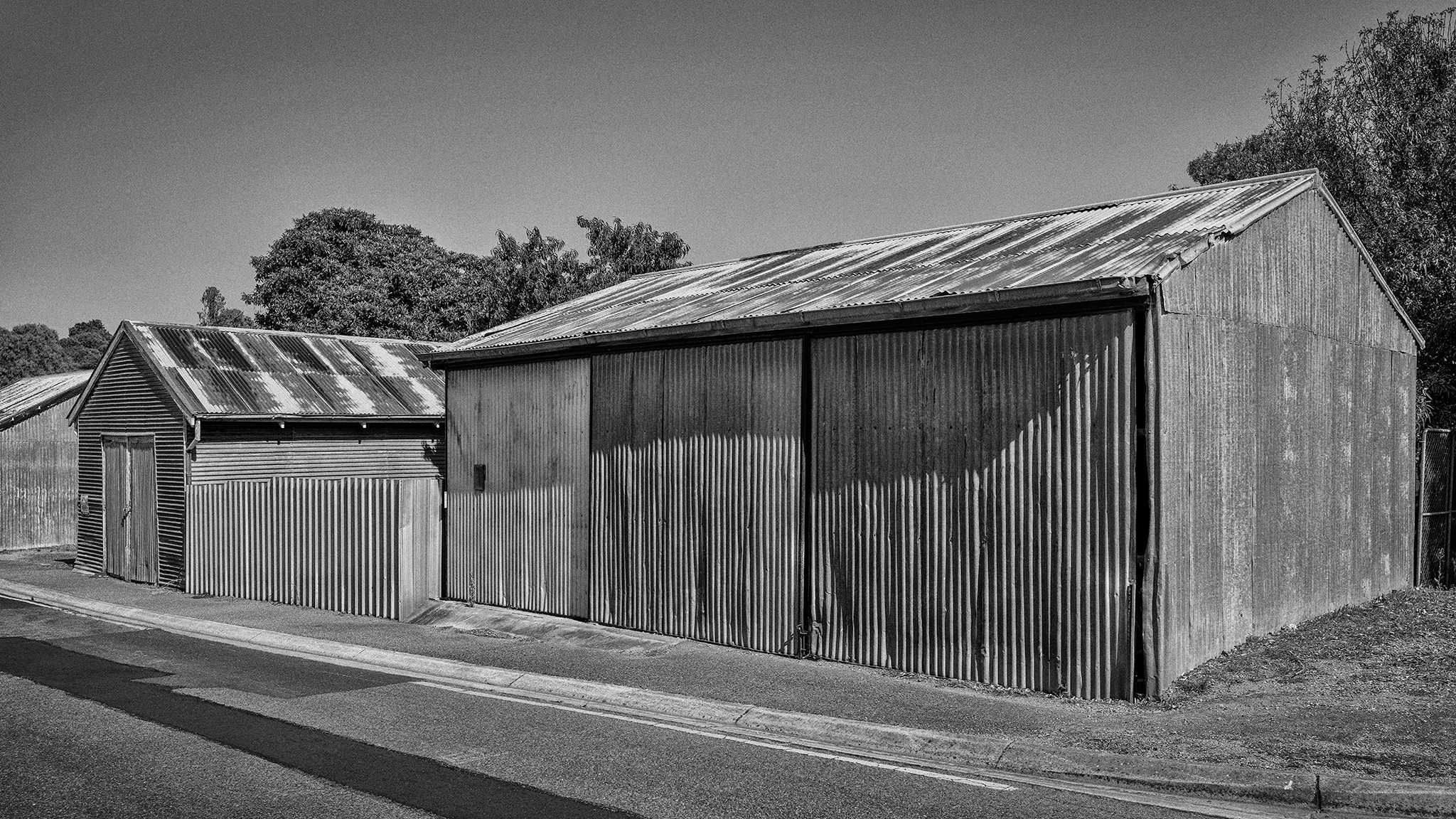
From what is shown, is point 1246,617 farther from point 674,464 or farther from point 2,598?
point 2,598

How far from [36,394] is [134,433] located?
10.9 meters

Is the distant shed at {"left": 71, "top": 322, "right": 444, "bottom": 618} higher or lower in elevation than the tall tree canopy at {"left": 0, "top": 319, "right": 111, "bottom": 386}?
lower

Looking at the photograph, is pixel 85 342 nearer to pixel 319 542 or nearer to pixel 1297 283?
pixel 319 542

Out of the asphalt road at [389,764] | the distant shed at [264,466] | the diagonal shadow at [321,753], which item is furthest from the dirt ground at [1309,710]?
the distant shed at [264,466]

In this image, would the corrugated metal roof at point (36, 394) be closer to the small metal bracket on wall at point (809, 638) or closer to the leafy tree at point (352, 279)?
the leafy tree at point (352, 279)

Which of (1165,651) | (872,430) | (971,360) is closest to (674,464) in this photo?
(872,430)

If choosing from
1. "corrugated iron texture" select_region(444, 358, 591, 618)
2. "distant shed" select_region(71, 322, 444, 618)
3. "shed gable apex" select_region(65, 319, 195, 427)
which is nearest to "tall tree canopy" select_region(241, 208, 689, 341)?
"distant shed" select_region(71, 322, 444, 618)

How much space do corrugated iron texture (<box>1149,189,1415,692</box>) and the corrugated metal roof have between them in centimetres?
2660

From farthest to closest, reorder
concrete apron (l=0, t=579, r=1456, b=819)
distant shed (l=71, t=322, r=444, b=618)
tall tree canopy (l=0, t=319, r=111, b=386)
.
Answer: tall tree canopy (l=0, t=319, r=111, b=386) < distant shed (l=71, t=322, r=444, b=618) < concrete apron (l=0, t=579, r=1456, b=819)

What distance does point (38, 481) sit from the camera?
28016 millimetres

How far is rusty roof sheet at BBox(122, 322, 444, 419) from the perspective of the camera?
21625 mm

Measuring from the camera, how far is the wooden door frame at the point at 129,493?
20781 millimetres

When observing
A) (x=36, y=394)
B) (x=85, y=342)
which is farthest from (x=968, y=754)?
(x=85, y=342)

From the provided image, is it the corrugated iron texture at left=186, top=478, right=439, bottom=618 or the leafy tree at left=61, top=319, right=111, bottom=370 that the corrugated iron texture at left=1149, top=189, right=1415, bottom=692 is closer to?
the corrugated iron texture at left=186, top=478, right=439, bottom=618
